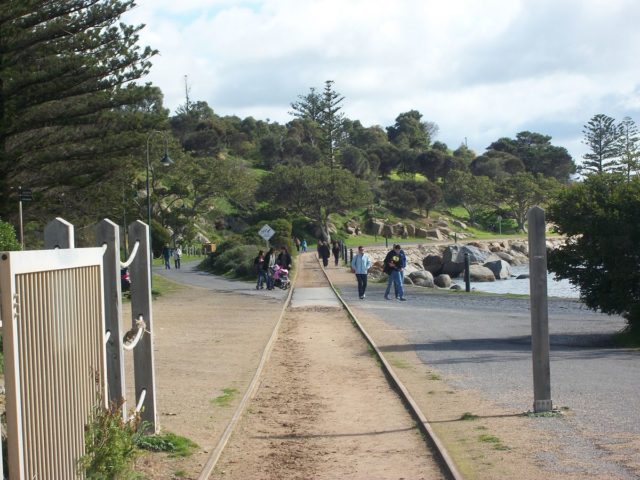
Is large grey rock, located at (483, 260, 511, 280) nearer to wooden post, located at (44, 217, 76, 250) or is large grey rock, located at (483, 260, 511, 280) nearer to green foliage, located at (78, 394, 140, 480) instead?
green foliage, located at (78, 394, 140, 480)

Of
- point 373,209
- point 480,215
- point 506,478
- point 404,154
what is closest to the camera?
point 506,478

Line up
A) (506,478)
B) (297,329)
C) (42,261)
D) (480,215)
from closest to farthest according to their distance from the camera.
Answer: (42,261) < (506,478) < (297,329) < (480,215)

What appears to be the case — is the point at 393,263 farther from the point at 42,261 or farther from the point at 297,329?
the point at 42,261

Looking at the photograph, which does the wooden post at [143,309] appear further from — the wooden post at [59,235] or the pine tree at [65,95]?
the pine tree at [65,95]

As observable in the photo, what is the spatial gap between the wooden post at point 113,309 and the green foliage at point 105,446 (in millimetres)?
947

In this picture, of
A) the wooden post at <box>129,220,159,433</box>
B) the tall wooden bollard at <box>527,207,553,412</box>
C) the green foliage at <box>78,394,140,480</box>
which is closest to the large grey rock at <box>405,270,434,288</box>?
the tall wooden bollard at <box>527,207,553,412</box>

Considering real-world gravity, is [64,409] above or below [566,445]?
above

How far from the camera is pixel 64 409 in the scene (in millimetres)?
5281

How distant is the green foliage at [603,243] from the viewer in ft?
54.6

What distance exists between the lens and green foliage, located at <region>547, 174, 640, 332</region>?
1666cm

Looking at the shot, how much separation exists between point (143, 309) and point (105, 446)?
2.60m

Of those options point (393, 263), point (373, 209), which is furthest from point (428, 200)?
point (393, 263)

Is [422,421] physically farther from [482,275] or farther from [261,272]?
[482,275]

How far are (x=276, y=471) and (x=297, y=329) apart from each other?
12696 mm
